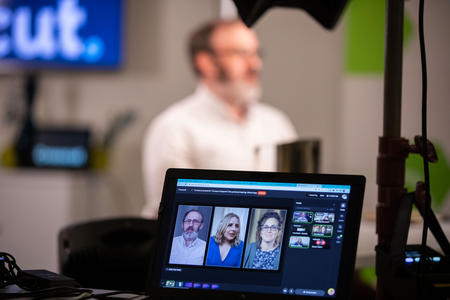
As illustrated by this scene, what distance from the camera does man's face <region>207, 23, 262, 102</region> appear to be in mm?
3334

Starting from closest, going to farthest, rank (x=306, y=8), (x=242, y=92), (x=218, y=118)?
(x=306, y=8), (x=218, y=118), (x=242, y=92)

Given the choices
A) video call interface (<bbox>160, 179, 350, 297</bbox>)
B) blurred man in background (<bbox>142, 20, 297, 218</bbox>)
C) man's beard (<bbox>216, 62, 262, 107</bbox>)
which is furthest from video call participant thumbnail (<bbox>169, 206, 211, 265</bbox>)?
man's beard (<bbox>216, 62, 262, 107</bbox>)

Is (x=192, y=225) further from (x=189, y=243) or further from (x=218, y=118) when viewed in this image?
(x=218, y=118)

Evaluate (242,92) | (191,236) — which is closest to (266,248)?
(191,236)

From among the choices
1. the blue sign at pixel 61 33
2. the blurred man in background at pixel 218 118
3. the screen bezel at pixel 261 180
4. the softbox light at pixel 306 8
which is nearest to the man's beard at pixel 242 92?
the blurred man in background at pixel 218 118

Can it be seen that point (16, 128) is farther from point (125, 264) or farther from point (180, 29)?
point (125, 264)

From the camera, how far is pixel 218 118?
316cm

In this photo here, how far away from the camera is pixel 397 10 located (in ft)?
3.85

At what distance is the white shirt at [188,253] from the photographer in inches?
42.6

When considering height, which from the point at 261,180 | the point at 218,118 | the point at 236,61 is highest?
the point at 236,61

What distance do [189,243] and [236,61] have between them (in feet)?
7.88

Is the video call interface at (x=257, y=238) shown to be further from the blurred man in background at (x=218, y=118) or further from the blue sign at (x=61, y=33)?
the blue sign at (x=61, y=33)

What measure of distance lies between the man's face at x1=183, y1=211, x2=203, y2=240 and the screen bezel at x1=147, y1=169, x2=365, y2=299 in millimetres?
32

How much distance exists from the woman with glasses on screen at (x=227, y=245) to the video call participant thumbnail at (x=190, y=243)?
18 mm
